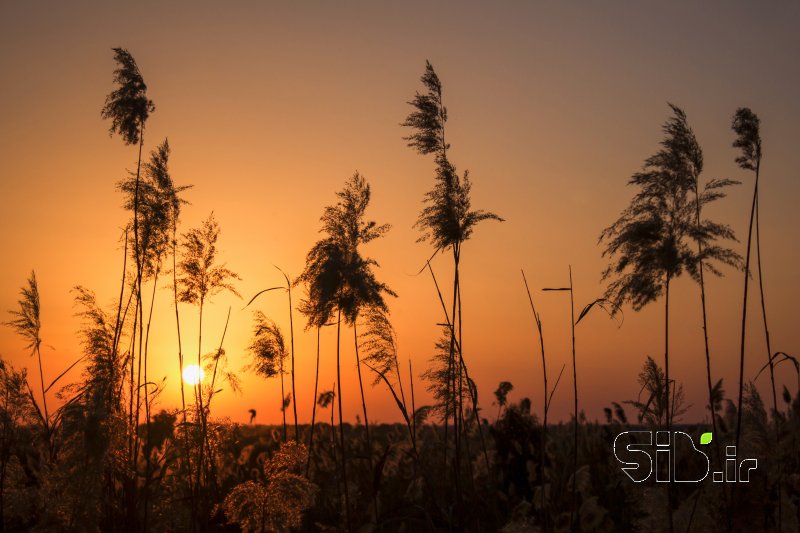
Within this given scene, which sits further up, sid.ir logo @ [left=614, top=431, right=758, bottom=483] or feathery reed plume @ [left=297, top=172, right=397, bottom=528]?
feathery reed plume @ [left=297, top=172, right=397, bottom=528]

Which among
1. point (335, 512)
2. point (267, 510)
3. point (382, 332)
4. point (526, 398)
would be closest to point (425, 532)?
point (335, 512)

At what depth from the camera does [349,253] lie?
6410 millimetres

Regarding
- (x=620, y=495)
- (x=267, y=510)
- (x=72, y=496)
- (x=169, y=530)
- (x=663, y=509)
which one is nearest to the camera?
(x=267, y=510)

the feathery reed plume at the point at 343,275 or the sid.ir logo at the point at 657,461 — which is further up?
the feathery reed plume at the point at 343,275

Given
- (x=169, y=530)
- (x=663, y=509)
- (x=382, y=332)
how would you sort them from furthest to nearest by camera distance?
(x=382, y=332), (x=169, y=530), (x=663, y=509)

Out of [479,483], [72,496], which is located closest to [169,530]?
[72,496]

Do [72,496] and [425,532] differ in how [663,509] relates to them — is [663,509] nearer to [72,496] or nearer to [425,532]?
[425,532]

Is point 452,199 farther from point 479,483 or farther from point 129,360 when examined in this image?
point 479,483

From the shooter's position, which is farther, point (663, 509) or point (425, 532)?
point (425, 532)

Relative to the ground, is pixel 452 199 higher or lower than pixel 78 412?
higher

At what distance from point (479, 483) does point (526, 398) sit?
147cm

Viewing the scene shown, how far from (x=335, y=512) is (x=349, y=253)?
2380mm

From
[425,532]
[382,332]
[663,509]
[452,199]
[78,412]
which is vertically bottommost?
[425,532]

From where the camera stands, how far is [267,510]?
398 cm
